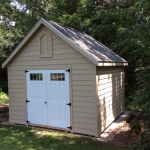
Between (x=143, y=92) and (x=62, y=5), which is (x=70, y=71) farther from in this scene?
(x=62, y=5)

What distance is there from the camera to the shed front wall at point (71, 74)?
593 cm

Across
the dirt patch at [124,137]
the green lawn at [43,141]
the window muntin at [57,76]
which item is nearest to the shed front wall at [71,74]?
the window muntin at [57,76]

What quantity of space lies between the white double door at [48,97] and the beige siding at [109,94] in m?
1.09

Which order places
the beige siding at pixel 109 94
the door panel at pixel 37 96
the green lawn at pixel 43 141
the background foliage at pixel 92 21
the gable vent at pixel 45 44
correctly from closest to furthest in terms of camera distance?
1. the green lawn at pixel 43 141
2. the beige siding at pixel 109 94
3. the gable vent at pixel 45 44
4. the door panel at pixel 37 96
5. the background foliage at pixel 92 21

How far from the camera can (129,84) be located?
479 inches

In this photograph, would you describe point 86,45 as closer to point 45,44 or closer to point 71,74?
point 71,74

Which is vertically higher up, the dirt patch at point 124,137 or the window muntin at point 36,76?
the window muntin at point 36,76

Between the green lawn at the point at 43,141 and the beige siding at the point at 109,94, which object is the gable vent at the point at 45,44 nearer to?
the beige siding at the point at 109,94

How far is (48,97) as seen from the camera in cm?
673

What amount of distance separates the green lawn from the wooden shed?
0.39 meters

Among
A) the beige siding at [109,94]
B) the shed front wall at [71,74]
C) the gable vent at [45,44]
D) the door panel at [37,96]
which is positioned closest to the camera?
→ the shed front wall at [71,74]

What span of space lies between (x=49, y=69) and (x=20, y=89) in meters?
1.59

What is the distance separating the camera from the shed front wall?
5930 mm

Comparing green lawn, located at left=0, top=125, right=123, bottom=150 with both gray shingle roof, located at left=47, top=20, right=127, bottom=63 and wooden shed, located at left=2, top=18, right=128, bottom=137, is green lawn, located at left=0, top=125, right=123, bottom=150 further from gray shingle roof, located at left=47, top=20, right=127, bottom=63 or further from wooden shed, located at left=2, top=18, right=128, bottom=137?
gray shingle roof, located at left=47, top=20, right=127, bottom=63
